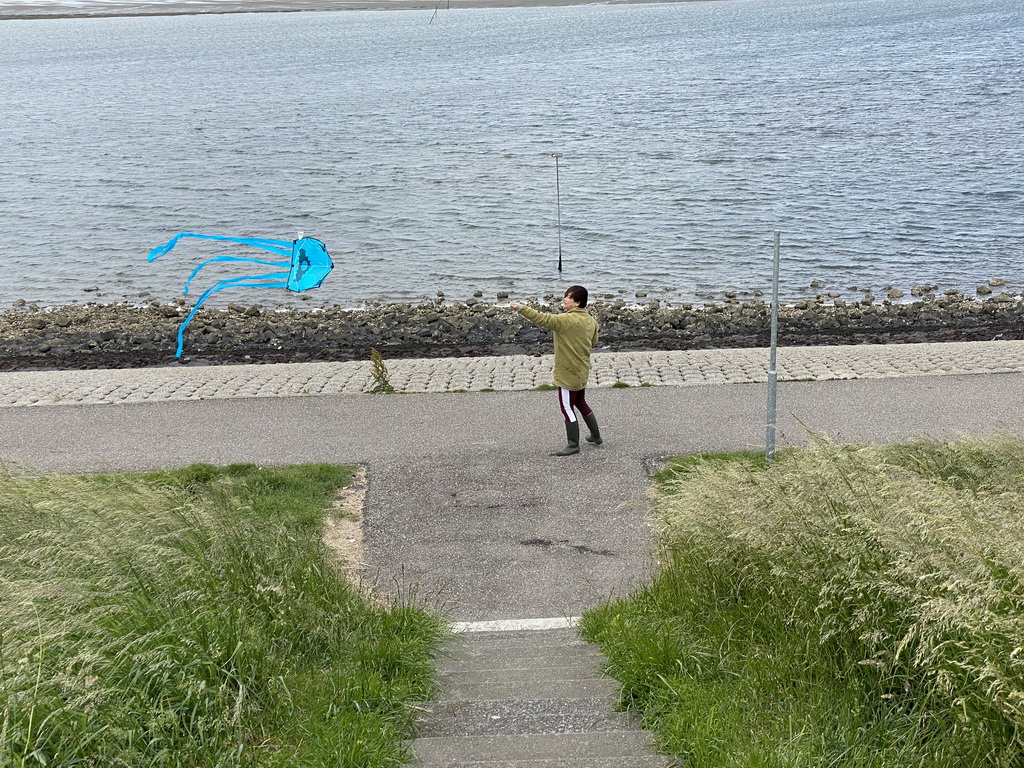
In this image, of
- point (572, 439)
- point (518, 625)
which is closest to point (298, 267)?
point (572, 439)

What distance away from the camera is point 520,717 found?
452 cm

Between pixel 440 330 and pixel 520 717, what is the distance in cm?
1439

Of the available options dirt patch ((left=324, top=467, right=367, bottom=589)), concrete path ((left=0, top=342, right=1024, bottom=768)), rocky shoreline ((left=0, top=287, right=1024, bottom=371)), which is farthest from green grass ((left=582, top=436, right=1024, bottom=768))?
rocky shoreline ((left=0, top=287, right=1024, bottom=371))

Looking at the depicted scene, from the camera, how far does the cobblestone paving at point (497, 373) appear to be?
43.1 feet

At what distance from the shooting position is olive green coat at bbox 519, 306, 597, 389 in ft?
33.2

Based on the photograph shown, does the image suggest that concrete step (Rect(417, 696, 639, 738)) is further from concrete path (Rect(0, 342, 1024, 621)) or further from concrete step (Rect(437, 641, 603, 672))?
concrete path (Rect(0, 342, 1024, 621))

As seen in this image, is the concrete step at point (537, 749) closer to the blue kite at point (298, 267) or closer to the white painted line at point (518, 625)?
the white painted line at point (518, 625)

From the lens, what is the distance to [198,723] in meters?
3.54

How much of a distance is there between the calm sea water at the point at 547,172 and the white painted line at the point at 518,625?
52.8ft

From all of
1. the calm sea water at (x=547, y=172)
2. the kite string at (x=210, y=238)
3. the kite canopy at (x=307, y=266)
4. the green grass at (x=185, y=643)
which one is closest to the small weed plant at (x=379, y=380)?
the kite string at (x=210, y=238)

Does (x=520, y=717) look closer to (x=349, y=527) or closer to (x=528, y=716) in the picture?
(x=528, y=716)

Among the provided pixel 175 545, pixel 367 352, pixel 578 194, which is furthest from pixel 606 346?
pixel 578 194

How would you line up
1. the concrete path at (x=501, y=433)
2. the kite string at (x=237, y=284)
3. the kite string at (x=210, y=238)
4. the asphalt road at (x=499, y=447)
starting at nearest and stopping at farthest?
the asphalt road at (x=499, y=447)
the concrete path at (x=501, y=433)
the kite string at (x=210, y=238)
the kite string at (x=237, y=284)

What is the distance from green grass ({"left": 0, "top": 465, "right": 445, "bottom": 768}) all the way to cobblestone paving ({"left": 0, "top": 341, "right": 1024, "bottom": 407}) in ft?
23.2
